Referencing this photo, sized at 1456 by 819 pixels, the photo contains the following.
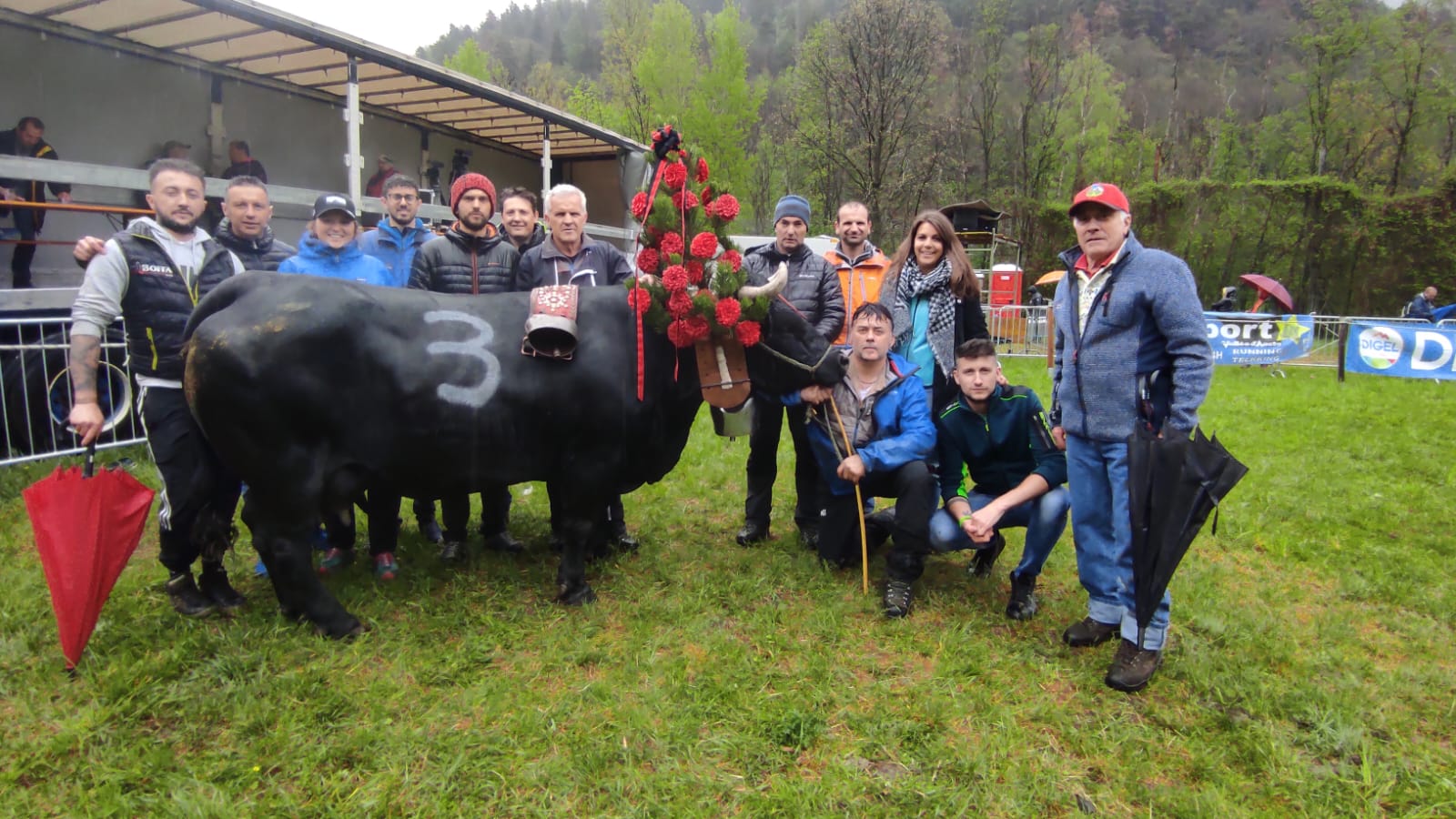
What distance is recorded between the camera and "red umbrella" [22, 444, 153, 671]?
112 inches

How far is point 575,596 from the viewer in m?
3.69

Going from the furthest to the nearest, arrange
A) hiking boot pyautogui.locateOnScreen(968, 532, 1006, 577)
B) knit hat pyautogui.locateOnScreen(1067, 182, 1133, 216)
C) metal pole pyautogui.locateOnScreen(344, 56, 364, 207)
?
metal pole pyautogui.locateOnScreen(344, 56, 364, 207) → hiking boot pyautogui.locateOnScreen(968, 532, 1006, 577) → knit hat pyautogui.locateOnScreen(1067, 182, 1133, 216)

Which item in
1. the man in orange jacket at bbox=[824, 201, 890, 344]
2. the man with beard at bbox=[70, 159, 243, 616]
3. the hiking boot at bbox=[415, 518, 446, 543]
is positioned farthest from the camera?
the man in orange jacket at bbox=[824, 201, 890, 344]

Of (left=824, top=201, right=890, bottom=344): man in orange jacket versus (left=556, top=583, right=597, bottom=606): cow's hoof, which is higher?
(left=824, top=201, right=890, bottom=344): man in orange jacket

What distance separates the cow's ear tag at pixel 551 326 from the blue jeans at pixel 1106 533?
7.43 feet

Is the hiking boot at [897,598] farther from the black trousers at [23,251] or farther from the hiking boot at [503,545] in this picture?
the black trousers at [23,251]

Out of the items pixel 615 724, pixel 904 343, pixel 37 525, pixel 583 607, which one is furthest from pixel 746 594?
pixel 37 525

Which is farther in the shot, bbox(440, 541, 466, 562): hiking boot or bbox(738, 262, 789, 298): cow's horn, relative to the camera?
bbox(440, 541, 466, 562): hiking boot

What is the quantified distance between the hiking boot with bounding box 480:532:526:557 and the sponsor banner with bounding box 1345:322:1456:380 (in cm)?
1295

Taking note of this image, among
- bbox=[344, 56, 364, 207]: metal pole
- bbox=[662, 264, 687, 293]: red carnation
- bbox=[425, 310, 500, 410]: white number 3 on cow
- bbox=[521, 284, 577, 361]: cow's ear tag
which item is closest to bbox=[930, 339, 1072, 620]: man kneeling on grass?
bbox=[662, 264, 687, 293]: red carnation

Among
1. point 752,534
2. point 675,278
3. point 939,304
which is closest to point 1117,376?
point 939,304

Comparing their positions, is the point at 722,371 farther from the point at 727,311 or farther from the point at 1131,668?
the point at 1131,668

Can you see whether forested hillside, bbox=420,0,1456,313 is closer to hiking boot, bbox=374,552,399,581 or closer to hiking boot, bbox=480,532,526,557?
hiking boot, bbox=480,532,526,557

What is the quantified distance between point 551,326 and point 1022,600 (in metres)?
2.60
